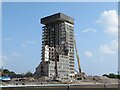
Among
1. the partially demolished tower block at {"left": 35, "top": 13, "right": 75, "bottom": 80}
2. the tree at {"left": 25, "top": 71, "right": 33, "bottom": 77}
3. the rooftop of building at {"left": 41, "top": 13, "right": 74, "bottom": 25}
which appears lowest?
the tree at {"left": 25, "top": 71, "right": 33, "bottom": 77}

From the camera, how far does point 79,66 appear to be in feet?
280

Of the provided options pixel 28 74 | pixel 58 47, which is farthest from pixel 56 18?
pixel 28 74

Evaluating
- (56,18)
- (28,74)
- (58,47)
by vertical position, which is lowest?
(28,74)

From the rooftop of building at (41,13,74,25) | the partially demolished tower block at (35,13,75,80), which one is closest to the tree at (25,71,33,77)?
the partially demolished tower block at (35,13,75,80)

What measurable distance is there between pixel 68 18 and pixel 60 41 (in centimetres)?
864

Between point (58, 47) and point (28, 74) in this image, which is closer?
point (58, 47)

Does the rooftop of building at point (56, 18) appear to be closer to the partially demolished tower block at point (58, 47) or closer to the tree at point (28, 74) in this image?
the partially demolished tower block at point (58, 47)

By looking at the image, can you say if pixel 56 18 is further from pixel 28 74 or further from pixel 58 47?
pixel 28 74

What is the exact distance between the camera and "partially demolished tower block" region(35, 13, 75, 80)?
74.4 m

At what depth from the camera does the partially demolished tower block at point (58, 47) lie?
74438 millimetres

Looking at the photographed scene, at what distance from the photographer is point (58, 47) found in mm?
83375

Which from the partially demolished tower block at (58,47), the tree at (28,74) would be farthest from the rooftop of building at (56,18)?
the tree at (28,74)

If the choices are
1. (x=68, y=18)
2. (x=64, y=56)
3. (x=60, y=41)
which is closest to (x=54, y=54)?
(x=64, y=56)

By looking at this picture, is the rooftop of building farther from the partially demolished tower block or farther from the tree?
the tree
